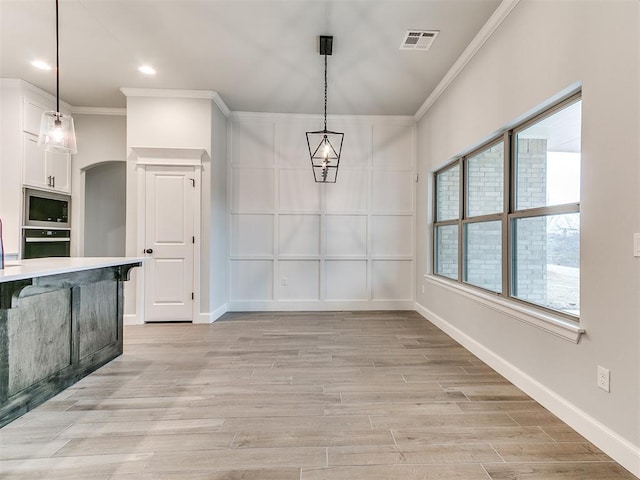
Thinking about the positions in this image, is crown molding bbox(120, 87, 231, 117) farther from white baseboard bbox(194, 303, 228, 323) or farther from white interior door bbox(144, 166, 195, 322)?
white baseboard bbox(194, 303, 228, 323)

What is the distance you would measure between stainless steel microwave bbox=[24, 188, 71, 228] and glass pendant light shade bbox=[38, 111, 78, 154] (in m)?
2.18

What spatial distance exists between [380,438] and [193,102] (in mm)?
4320

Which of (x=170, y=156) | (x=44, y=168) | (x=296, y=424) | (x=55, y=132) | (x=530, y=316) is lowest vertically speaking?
(x=296, y=424)

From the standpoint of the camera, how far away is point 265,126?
4836 millimetres

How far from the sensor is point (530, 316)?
2256 mm

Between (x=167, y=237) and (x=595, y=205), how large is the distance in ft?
14.3

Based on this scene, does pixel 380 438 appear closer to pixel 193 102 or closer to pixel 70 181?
pixel 193 102

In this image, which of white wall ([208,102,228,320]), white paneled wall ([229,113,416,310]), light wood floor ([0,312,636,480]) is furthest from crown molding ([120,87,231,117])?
light wood floor ([0,312,636,480])

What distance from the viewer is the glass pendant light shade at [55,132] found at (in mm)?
2350

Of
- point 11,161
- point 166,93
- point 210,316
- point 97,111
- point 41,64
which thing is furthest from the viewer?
point 97,111

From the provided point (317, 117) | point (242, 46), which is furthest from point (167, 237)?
point (317, 117)

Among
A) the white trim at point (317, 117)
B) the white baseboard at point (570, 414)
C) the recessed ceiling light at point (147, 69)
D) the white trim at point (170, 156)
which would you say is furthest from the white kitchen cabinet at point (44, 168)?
the white baseboard at point (570, 414)

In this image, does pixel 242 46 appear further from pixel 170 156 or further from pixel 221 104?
pixel 170 156

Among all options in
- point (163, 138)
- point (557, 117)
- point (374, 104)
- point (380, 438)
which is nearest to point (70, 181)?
point (163, 138)
